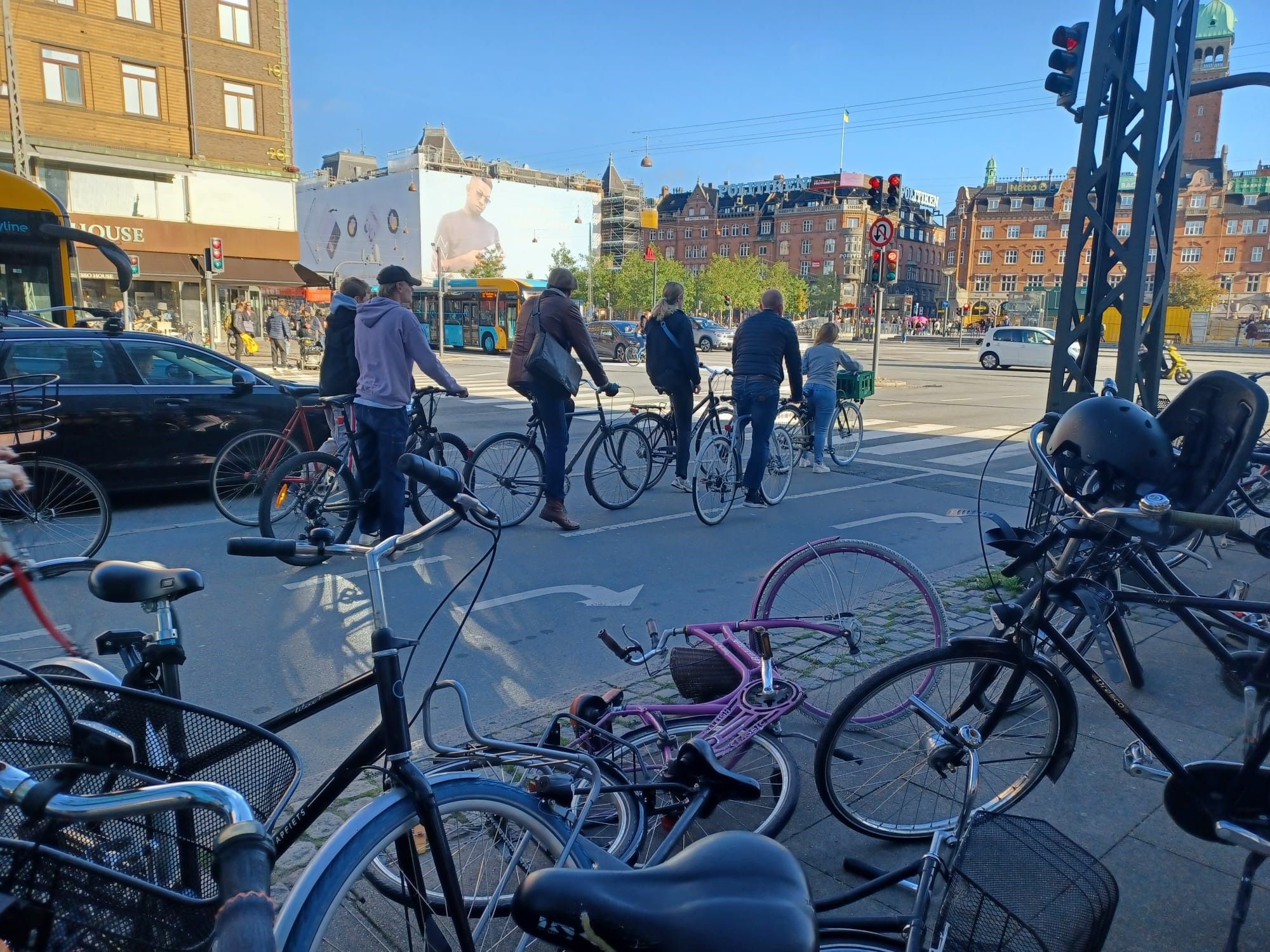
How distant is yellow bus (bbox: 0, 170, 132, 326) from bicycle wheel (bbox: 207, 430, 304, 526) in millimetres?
6104

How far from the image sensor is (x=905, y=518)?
8.43 meters

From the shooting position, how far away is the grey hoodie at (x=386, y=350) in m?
6.45

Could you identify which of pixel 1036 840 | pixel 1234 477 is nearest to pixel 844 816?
pixel 1036 840

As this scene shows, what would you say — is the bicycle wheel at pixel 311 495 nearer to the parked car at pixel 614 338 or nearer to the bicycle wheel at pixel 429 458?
the bicycle wheel at pixel 429 458

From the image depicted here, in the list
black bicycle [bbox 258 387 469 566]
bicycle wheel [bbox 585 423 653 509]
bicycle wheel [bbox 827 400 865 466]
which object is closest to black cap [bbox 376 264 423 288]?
black bicycle [bbox 258 387 469 566]

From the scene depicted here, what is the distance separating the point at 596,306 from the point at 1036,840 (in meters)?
80.4

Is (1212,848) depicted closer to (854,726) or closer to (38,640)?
(854,726)

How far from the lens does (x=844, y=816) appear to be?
317 centimetres

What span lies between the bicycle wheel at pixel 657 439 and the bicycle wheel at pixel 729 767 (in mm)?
5465

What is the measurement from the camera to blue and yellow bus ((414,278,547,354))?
39.2 metres

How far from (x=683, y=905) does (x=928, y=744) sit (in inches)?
72.3

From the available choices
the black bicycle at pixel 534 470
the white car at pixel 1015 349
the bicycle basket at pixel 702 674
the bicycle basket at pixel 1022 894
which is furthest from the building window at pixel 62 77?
the bicycle basket at pixel 1022 894

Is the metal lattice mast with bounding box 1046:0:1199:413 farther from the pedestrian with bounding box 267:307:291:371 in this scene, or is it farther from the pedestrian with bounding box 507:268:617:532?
the pedestrian with bounding box 267:307:291:371

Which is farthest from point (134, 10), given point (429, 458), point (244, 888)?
point (244, 888)
